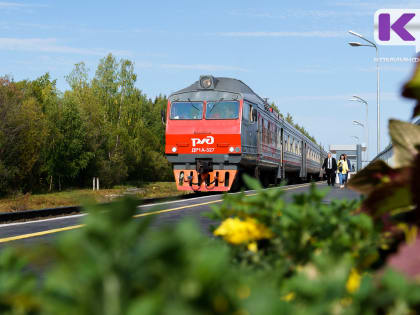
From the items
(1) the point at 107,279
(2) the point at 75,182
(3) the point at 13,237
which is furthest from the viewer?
(2) the point at 75,182

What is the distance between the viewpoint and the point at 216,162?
19578mm

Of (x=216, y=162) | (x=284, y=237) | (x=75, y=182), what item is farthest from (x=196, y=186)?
(x=75, y=182)

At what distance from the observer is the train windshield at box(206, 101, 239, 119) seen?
1952 cm

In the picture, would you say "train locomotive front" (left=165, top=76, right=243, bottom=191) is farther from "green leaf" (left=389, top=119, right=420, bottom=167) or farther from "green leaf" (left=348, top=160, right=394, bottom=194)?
"green leaf" (left=389, top=119, right=420, bottom=167)

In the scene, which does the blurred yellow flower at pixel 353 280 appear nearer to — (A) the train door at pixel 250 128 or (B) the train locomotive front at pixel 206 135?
(B) the train locomotive front at pixel 206 135

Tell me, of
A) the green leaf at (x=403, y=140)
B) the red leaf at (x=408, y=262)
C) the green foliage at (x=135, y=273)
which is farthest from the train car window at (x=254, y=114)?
the green foliage at (x=135, y=273)

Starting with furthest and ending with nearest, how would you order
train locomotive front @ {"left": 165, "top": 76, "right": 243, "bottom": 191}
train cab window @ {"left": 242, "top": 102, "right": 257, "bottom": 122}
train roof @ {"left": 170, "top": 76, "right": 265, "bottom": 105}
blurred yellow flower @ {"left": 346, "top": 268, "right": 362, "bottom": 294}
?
train roof @ {"left": 170, "top": 76, "right": 265, "bottom": 105}
train cab window @ {"left": 242, "top": 102, "right": 257, "bottom": 122}
train locomotive front @ {"left": 165, "top": 76, "right": 243, "bottom": 191}
blurred yellow flower @ {"left": 346, "top": 268, "right": 362, "bottom": 294}

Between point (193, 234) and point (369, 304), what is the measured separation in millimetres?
388

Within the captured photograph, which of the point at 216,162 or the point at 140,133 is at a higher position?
the point at 140,133

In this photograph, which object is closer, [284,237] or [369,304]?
[369,304]

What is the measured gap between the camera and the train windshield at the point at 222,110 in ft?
64.0

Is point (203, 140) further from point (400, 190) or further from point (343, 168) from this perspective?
point (400, 190)

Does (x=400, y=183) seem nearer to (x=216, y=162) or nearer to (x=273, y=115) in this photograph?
(x=216, y=162)

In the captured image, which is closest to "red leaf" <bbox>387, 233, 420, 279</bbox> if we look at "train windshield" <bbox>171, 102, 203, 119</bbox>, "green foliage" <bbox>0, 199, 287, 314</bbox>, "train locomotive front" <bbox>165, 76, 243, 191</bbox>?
"green foliage" <bbox>0, 199, 287, 314</bbox>
